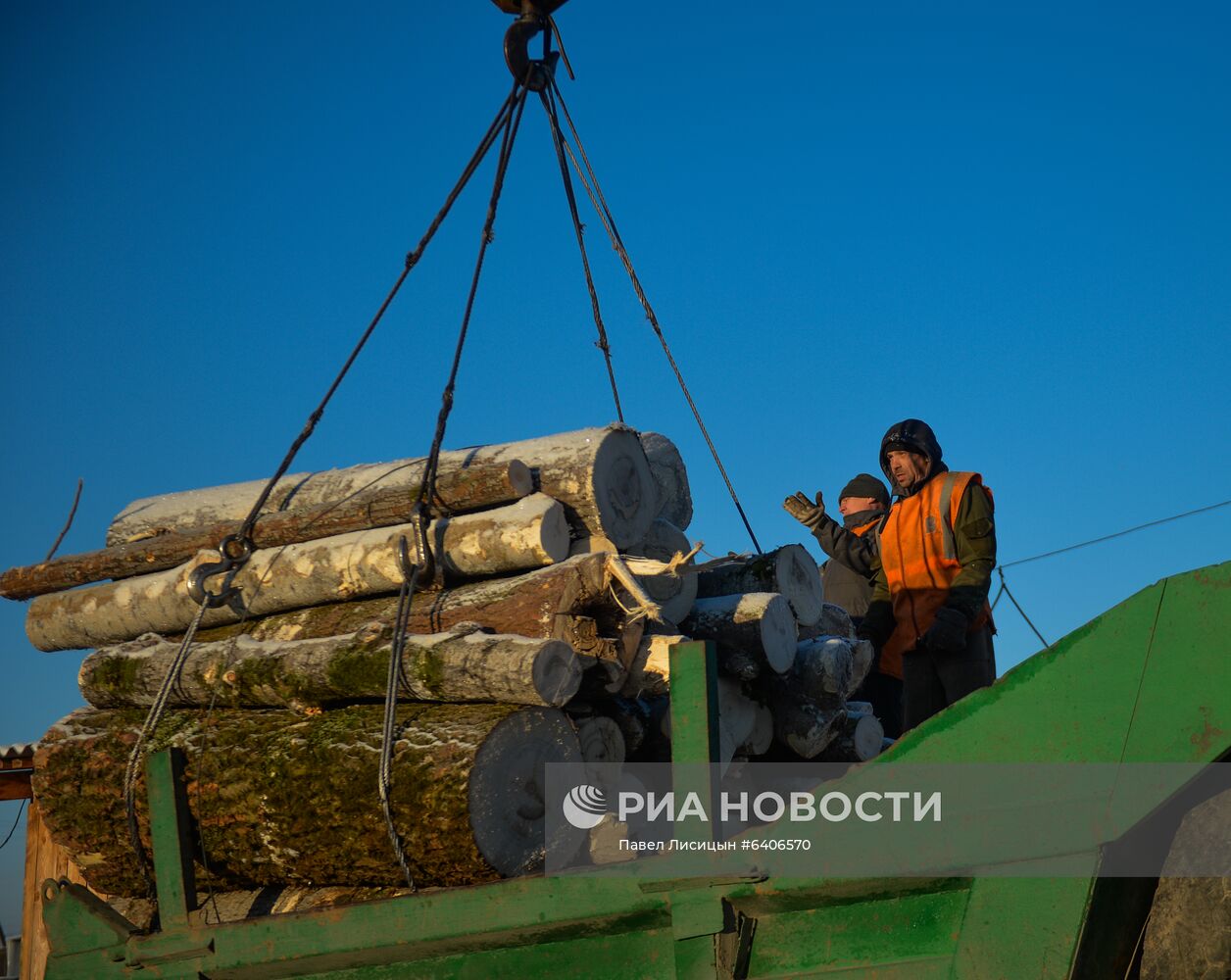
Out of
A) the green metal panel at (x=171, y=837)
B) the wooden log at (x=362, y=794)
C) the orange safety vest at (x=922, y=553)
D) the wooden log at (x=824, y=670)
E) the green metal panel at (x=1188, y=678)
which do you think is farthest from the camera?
Answer: the wooden log at (x=824, y=670)

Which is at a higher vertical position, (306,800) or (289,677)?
(289,677)

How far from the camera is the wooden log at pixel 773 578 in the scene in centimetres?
595

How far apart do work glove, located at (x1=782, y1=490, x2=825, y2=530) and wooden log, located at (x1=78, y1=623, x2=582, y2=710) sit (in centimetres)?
173

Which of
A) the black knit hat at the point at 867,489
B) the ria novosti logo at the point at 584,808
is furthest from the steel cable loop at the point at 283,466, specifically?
the black knit hat at the point at 867,489

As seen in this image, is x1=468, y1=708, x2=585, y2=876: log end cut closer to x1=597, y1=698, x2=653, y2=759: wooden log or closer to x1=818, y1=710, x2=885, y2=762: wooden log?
x1=597, y1=698, x2=653, y2=759: wooden log

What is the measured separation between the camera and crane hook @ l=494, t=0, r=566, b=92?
556 cm

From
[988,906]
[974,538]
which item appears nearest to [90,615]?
[974,538]

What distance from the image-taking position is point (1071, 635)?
2986mm

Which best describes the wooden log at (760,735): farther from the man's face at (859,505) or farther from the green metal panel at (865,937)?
the green metal panel at (865,937)

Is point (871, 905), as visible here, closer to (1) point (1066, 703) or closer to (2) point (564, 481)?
(1) point (1066, 703)

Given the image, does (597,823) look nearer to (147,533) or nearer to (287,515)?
(287,515)

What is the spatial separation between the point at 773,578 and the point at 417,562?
1.67 metres

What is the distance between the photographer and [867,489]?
756 centimetres

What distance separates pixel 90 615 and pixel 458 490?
197 cm
